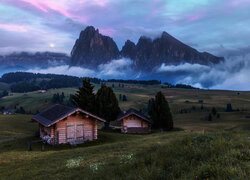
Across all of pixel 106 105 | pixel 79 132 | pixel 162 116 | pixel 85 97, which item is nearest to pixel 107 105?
pixel 106 105

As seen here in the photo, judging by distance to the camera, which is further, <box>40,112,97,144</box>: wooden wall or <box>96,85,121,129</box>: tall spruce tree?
<box>96,85,121,129</box>: tall spruce tree

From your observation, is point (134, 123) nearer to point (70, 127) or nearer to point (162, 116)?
point (162, 116)

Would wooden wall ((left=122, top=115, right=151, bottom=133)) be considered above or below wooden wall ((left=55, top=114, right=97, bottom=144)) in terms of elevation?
below

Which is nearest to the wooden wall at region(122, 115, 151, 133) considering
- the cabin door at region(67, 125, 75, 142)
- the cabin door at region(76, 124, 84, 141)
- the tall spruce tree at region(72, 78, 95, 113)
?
the tall spruce tree at region(72, 78, 95, 113)

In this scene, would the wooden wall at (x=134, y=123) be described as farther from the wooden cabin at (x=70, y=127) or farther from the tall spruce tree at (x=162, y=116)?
the wooden cabin at (x=70, y=127)

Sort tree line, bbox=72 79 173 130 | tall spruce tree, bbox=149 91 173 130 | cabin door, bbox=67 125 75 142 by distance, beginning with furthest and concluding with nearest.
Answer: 1. tall spruce tree, bbox=149 91 173 130
2. tree line, bbox=72 79 173 130
3. cabin door, bbox=67 125 75 142

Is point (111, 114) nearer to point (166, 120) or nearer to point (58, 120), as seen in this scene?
point (166, 120)

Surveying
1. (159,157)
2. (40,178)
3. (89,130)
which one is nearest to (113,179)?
(159,157)

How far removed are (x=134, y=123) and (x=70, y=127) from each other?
21.0 metres

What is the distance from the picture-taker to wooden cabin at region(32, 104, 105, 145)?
89.0ft

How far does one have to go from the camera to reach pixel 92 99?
174ft

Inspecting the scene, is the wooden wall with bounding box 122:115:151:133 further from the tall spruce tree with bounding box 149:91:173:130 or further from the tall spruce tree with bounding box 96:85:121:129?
the tall spruce tree with bounding box 96:85:121:129

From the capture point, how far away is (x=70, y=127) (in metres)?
28.3

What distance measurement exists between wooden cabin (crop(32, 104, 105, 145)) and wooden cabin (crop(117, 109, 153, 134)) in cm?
1589
